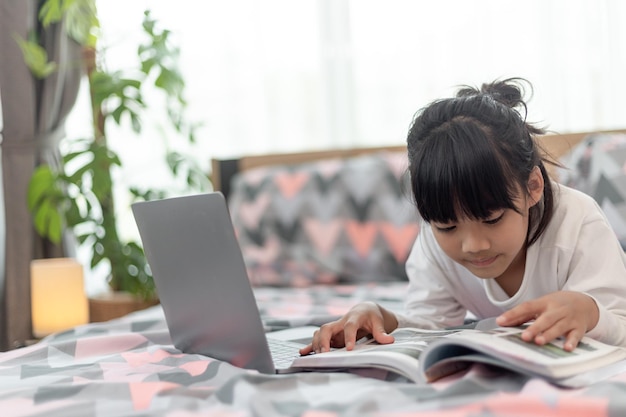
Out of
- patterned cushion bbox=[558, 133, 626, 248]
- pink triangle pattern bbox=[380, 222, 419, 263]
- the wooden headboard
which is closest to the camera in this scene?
patterned cushion bbox=[558, 133, 626, 248]

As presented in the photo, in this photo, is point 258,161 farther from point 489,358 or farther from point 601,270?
point 489,358

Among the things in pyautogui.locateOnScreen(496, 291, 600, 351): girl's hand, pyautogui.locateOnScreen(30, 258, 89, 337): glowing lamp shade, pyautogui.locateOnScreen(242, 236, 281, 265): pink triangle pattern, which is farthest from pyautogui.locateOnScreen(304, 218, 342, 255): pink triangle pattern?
pyautogui.locateOnScreen(496, 291, 600, 351): girl's hand

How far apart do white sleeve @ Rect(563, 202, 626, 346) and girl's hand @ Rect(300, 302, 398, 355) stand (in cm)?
31

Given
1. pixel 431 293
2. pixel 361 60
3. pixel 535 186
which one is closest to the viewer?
pixel 535 186

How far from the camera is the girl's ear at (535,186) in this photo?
1268mm

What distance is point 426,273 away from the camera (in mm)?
1510

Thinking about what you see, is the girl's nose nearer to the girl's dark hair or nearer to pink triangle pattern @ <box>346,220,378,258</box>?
the girl's dark hair

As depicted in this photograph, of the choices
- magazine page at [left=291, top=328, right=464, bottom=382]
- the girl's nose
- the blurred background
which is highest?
the blurred background

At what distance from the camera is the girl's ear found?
1.27m

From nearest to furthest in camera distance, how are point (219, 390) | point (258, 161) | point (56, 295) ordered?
point (219, 390), point (56, 295), point (258, 161)

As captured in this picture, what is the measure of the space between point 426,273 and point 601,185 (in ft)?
2.26

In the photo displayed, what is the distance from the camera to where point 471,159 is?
117 cm

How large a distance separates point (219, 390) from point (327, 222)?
56.6 inches

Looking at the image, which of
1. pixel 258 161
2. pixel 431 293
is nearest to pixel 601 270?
pixel 431 293
